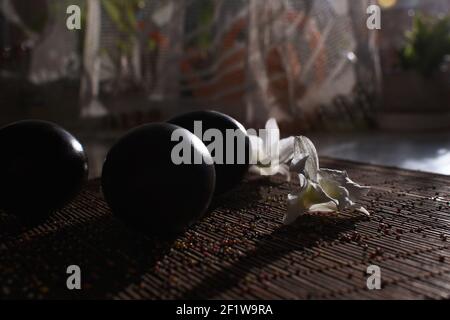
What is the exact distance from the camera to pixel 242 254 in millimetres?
1431

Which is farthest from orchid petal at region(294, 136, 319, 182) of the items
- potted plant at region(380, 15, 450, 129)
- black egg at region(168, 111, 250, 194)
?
potted plant at region(380, 15, 450, 129)

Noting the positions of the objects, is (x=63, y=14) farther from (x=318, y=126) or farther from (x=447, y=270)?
(x=447, y=270)

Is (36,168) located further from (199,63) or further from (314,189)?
(199,63)

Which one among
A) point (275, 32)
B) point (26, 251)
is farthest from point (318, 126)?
point (26, 251)

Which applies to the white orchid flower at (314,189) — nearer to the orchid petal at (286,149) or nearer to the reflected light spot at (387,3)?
the orchid petal at (286,149)

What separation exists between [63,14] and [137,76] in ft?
2.47

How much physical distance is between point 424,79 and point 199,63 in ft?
6.45

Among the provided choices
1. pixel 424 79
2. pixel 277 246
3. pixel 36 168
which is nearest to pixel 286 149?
pixel 277 246

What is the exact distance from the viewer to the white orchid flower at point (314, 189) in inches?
67.2

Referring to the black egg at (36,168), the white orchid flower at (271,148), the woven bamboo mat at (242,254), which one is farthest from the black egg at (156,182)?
the white orchid flower at (271,148)

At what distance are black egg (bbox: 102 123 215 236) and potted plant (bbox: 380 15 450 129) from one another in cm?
358

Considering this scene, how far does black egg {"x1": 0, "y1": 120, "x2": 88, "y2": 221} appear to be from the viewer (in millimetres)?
1643
